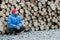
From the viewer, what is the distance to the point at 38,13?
8953 mm

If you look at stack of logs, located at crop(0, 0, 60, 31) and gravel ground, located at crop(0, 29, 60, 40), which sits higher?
stack of logs, located at crop(0, 0, 60, 31)

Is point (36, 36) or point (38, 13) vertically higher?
point (38, 13)

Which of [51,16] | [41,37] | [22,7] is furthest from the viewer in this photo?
[51,16]

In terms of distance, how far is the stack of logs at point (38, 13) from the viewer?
8.28m

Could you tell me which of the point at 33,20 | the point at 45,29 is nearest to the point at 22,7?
the point at 33,20

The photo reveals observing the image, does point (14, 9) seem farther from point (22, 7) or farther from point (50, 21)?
point (50, 21)

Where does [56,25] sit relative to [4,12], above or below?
below

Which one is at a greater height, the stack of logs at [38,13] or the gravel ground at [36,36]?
the stack of logs at [38,13]

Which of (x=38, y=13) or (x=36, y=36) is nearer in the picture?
(x=36, y=36)

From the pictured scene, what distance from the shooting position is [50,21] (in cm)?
928

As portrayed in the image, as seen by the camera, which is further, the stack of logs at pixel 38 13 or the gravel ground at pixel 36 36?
the stack of logs at pixel 38 13

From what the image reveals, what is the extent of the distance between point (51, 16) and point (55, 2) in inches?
20.7

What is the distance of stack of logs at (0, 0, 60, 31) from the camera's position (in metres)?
8.28

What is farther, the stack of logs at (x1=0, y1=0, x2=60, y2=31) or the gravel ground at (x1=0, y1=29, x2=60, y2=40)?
the stack of logs at (x1=0, y1=0, x2=60, y2=31)
